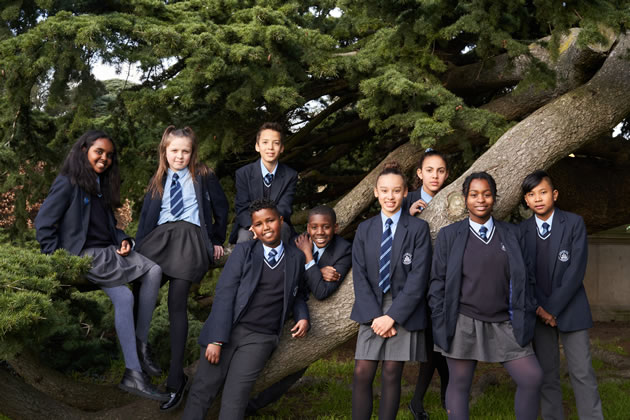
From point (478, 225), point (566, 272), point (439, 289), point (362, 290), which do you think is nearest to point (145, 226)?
point (362, 290)

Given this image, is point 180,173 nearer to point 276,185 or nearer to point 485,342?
point 276,185

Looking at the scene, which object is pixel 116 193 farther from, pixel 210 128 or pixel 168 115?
pixel 210 128

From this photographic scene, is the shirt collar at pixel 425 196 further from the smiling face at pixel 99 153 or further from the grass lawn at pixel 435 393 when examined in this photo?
the smiling face at pixel 99 153

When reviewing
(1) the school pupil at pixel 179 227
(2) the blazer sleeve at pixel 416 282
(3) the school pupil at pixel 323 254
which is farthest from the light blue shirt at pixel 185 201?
(2) the blazer sleeve at pixel 416 282

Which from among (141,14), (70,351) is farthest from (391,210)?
(70,351)

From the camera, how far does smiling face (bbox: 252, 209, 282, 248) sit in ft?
11.2

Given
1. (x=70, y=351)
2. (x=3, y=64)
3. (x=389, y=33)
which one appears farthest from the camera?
(x=70, y=351)

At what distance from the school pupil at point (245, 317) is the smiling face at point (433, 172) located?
43.4 inches

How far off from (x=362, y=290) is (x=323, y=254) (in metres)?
0.52

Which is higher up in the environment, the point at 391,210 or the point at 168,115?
the point at 168,115

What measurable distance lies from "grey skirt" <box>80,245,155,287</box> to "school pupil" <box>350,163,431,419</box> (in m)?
1.26

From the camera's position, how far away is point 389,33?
14.9 feet

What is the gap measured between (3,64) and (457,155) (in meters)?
4.28

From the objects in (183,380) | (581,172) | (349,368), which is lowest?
(349,368)
